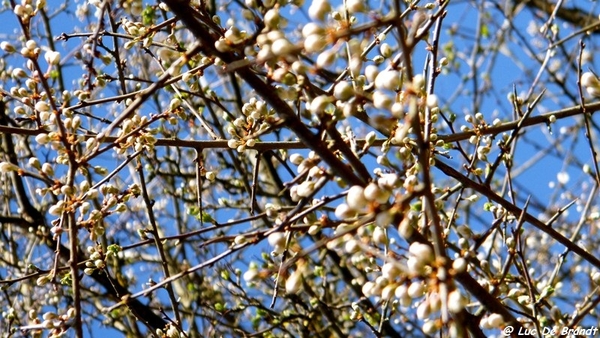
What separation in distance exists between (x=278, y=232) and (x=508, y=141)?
1.17 metres

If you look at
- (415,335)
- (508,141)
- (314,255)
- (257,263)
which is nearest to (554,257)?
(415,335)

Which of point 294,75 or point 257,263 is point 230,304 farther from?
point 294,75

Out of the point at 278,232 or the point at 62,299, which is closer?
the point at 278,232

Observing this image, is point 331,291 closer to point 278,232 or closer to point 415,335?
point 415,335

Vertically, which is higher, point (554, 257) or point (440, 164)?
point (554, 257)

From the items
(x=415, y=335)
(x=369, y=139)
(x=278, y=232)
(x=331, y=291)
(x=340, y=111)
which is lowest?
(x=278, y=232)

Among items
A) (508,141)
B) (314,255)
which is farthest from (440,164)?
(314,255)

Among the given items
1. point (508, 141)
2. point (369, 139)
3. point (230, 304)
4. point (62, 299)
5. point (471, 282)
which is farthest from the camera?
point (230, 304)

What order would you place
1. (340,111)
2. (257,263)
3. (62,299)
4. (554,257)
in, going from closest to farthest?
(340,111) → (257,263) → (62,299) → (554,257)

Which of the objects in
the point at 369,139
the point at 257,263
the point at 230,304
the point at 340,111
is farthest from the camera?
the point at 230,304

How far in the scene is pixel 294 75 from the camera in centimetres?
177

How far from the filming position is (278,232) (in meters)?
1.71

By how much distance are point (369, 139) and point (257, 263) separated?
2286 mm

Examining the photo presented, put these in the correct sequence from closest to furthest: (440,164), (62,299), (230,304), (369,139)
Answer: (369,139)
(440,164)
(62,299)
(230,304)
